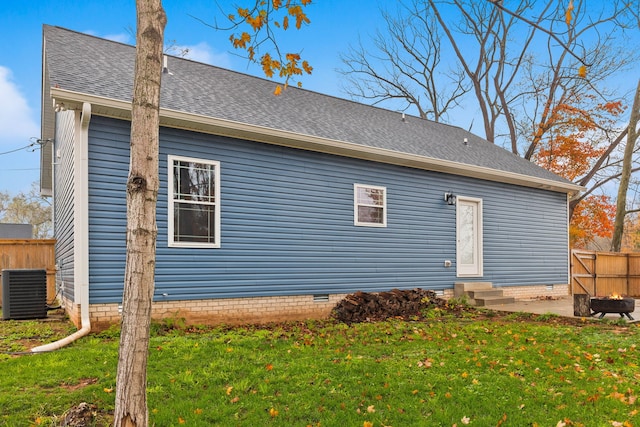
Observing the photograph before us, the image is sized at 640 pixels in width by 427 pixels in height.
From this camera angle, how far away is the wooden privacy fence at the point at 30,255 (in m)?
10.5

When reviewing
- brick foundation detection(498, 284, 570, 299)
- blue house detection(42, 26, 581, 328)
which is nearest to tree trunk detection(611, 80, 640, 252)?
brick foundation detection(498, 284, 570, 299)

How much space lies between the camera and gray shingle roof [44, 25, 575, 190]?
7.82 metres

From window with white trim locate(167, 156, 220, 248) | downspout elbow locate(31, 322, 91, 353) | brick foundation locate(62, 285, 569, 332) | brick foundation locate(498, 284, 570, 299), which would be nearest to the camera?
downspout elbow locate(31, 322, 91, 353)

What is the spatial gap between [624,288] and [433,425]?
14298mm

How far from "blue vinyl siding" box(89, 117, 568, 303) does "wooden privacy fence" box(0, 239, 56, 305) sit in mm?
4432

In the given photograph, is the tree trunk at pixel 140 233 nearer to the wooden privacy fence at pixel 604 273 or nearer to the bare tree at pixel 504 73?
the wooden privacy fence at pixel 604 273

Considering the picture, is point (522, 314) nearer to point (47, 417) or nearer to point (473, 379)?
point (473, 379)

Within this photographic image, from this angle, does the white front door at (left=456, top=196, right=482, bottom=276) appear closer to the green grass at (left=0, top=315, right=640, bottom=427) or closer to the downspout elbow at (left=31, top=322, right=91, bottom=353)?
the green grass at (left=0, top=315, right=640, bottom=427)

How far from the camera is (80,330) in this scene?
21.5ft

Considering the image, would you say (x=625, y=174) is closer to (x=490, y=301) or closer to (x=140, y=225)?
(x=490, y=301)

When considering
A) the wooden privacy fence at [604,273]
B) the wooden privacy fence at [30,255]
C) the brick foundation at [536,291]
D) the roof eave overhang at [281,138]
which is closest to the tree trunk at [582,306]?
the brick foundation at [536,291]

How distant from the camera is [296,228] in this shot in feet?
29.3

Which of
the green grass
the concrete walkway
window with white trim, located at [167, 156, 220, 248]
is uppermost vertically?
window with white trim, located at [167, 156, 220, 248]

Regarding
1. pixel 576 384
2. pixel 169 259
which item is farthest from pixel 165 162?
pixel 576 384
